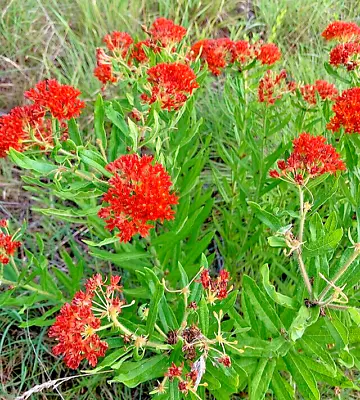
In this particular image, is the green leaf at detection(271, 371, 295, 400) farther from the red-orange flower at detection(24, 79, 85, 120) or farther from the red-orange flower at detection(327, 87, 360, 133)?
the red-orange flower at detection(24, 79, 85, 120)

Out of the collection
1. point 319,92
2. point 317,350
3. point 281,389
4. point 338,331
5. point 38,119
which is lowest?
point 281,389

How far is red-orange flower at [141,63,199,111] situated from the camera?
1.89 metres

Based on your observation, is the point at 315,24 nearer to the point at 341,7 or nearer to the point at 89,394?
the point at 341,7

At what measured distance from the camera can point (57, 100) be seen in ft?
6.09

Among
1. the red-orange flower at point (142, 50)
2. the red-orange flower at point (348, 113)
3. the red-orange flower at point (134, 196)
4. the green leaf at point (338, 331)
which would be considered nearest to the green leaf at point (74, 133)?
the red-orange flower at point (134, 196)

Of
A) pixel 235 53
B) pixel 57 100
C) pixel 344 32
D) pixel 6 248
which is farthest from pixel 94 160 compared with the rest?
pixel 344 32

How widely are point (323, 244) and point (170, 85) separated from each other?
79 cm

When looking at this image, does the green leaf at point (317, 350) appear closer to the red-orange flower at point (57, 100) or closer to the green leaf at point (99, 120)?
the green leaf at point (99, 120)

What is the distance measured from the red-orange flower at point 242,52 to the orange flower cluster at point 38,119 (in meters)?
0.89

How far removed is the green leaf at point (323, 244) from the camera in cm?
152

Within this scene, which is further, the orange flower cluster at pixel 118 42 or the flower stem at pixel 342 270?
the orange flower cluster at pixel 118 42

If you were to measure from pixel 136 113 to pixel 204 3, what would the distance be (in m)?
3.37

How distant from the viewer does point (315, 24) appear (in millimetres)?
4863

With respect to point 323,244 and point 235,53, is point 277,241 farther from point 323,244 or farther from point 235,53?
point 235,53
